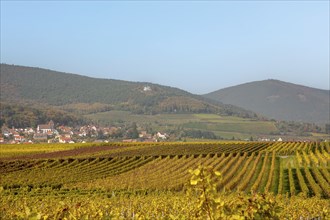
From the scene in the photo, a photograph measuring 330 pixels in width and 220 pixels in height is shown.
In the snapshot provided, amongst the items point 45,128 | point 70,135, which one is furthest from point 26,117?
point 70,135

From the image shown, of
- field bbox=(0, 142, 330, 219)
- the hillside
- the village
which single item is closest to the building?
the village

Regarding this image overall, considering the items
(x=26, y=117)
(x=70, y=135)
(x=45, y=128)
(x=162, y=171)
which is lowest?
(x=162, y=171)

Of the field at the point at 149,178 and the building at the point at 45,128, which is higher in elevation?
the building at the point at 45,128

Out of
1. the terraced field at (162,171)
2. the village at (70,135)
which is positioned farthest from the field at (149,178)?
the village at (70,135)

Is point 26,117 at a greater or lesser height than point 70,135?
greater

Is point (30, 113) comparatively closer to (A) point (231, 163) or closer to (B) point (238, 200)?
(A) point (231, 163)

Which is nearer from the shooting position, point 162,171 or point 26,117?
point 162,171

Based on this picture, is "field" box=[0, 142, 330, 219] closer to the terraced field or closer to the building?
the terraced field

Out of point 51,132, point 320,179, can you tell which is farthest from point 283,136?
point 320,179

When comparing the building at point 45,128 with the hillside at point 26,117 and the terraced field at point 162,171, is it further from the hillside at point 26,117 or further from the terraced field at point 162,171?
the terraced field at point 162,171

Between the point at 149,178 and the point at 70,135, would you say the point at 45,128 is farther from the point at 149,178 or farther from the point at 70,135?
the point at 149,178

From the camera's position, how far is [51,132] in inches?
6260

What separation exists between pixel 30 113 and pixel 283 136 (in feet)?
305

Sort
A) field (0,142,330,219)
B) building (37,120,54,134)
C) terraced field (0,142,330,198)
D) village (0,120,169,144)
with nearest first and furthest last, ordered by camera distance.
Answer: field (0,142,330,219)
terraced field (0,142,330,198)
village (0,120,169,144)
building (37,120,54,134)
